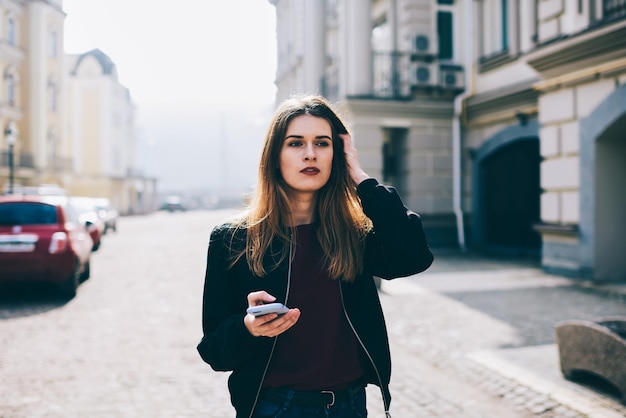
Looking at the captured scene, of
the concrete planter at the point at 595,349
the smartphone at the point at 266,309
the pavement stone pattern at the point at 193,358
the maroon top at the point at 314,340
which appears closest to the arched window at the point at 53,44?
the pavement stone pattern at the point at 193,358

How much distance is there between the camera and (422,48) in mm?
16281

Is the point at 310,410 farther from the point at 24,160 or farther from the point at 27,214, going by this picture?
the point at 24,160

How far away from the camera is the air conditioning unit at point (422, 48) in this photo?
16234 millimetres

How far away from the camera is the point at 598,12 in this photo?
31.8 feet

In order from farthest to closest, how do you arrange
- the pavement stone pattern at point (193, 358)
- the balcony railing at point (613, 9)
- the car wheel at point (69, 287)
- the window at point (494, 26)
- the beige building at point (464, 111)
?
the window at point (494, 26)
the beige building at point (464, 111)
the balcony railing at point (613, 9)
the car wheel at point (69, 287)
the pavement stone pattern at point (193, 358)

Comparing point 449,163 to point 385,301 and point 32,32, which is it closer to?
point 385,301

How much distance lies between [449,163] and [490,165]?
4.18ft

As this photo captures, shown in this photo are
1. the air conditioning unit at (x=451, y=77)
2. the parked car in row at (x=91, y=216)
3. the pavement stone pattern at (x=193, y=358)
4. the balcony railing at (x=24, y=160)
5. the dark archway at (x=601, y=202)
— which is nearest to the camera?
the pavement stone pattern at (x=193, y=358)

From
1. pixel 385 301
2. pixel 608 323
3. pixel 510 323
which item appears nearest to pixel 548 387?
pixel 608 323

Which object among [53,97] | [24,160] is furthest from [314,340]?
[53,97]

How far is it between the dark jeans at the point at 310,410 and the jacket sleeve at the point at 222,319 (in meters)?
0.17

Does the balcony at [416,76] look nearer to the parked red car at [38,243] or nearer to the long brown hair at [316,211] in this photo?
the parked red car at [38,243]

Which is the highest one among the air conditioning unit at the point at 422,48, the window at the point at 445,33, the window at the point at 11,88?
the window at the point at 11,88

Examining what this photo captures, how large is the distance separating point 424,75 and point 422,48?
0.78 m
